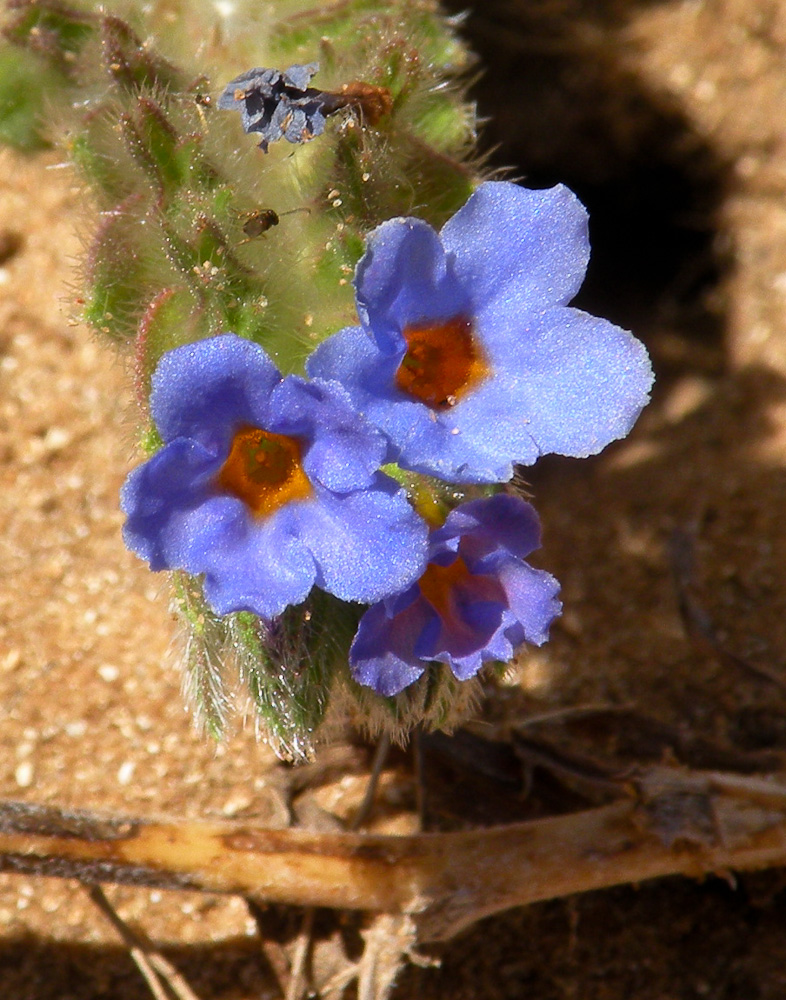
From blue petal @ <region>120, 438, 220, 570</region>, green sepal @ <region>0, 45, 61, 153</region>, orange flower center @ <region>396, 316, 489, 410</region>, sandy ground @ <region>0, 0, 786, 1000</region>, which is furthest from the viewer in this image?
green sepal @ <region>0, 45, 61, 153</region>

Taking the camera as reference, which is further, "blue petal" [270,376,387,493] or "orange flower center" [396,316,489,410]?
"orange flower center" [396,316,489,410]

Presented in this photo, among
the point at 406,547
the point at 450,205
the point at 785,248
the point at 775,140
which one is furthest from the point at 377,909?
the point at 775,140

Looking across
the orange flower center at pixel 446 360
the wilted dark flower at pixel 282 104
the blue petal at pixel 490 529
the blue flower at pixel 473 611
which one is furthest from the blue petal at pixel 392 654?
the wilted dark flower at pixel 282 104

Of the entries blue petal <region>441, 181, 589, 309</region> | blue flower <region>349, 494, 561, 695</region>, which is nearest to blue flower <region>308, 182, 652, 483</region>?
blue petal <region>441, 181, 589, 309</region>

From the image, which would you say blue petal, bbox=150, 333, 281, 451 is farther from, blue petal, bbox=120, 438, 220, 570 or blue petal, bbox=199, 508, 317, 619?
blue petal, bbox=199, 508, 317, 619

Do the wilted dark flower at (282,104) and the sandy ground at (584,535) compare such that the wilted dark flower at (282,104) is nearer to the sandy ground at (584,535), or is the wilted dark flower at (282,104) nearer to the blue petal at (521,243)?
the blue petal at (521,243)

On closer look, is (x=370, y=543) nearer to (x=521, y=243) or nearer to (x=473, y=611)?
(x=473, y=611)
